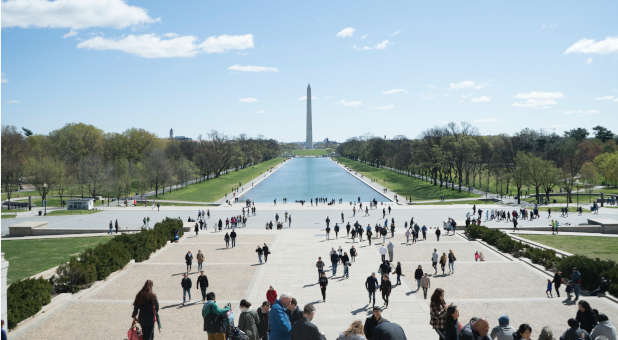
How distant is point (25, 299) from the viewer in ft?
48.9

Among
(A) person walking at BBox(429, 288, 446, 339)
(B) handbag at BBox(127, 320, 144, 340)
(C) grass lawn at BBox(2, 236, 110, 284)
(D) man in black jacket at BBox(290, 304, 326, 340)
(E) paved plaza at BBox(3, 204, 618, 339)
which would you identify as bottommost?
(C) grass lawn at BBox(2, 236, 110, 284)

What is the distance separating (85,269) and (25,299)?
392cm

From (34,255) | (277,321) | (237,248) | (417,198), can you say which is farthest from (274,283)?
(417,198)

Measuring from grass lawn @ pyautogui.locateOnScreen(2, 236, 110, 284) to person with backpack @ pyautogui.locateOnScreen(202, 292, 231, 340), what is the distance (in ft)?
57.3

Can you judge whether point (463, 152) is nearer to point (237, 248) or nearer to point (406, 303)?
point (237, 248)

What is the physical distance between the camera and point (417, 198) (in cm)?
6488

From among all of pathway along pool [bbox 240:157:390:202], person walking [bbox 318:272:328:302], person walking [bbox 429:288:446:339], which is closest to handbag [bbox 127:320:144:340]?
person walking [bbox 429:288:446:339]

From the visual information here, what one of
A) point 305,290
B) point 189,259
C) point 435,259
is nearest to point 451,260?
point 435,259

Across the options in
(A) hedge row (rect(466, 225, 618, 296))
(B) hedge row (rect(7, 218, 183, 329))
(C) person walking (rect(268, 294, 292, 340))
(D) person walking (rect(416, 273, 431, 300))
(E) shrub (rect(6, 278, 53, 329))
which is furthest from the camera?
(A) hedge row (rect(466, 225, 618, 296))

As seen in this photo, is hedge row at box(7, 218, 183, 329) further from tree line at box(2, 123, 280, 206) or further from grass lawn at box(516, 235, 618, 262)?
tree line at box(2, 123, 280, 206)

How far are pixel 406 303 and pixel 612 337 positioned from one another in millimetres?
8074

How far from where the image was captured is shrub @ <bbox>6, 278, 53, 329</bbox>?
13996mm

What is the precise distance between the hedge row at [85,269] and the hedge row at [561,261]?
71.6 feet

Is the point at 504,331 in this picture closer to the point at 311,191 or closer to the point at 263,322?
the point at 263,322
